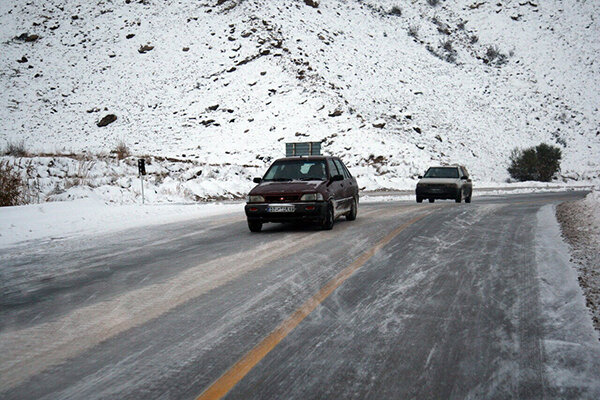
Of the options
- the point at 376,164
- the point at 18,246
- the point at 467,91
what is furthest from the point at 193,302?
the point at 467,91

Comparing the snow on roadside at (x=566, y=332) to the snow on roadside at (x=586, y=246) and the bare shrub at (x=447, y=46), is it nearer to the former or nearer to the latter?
the snow on roadside at (x=586, y=246)

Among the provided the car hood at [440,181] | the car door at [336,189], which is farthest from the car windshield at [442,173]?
the car door at [336,189]

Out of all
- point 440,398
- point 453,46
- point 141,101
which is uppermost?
point 453,46

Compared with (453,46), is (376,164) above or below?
below

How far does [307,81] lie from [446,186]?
97.5 feet

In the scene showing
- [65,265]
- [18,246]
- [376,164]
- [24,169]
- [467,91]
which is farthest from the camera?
[467,91]

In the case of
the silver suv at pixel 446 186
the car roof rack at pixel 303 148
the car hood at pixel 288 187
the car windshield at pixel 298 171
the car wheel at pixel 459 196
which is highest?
the car roof rack at pixel 303 148

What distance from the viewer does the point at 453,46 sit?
6025 cm

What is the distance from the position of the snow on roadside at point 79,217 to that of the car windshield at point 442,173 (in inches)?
328

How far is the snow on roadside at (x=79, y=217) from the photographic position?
11.0 m

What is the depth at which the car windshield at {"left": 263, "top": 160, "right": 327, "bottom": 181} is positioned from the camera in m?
11.3

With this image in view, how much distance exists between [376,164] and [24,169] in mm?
24165

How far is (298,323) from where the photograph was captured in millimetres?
4477

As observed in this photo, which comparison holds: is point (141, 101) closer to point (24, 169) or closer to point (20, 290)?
point (24, 169)
